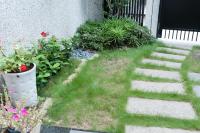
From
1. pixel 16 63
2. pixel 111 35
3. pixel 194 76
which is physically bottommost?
pixel 194 76

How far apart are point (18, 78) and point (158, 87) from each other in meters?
1.76

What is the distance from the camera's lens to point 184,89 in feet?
12.2

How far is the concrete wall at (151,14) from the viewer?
239 inches

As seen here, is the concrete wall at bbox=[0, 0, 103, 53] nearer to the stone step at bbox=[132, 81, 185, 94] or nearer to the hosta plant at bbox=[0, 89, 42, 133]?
the hosta plant at bbox=[0, 89, 42, 133]

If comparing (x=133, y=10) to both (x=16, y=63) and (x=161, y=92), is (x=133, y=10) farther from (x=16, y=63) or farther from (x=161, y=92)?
(x=16, y=63)

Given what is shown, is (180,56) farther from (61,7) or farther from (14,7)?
(14,7)

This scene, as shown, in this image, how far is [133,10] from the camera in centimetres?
622

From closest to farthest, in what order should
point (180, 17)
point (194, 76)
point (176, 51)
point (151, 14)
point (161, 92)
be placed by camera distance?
point (161, 92) → point (194, 76) → point (176, 51) → point (151, 14) → point (180, 17)

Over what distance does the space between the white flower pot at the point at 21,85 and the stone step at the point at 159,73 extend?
1708 mm

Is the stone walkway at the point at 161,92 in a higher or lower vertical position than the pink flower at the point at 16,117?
lower

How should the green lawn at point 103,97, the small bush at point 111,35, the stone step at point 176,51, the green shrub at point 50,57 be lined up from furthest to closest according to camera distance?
the stone step at point 176,51 → the small bush at point 111,35 → the green shrub at point 50,57 → the green lawn at point 103,97

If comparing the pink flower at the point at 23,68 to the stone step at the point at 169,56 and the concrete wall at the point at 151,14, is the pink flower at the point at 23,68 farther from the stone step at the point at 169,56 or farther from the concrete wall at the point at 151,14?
the concrete wall at the point at 151,14

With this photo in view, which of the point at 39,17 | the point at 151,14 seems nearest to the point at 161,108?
the point at 39,17

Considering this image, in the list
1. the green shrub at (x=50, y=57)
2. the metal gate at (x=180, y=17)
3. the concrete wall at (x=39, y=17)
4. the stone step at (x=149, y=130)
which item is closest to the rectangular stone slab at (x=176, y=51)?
the metal gate at (x=180, y=17)
